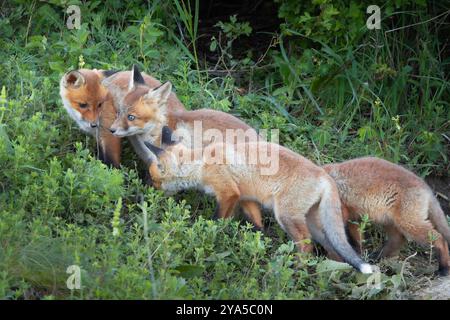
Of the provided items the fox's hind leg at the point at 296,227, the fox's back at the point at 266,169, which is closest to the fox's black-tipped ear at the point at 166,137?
the fox's back at the point at 266,169

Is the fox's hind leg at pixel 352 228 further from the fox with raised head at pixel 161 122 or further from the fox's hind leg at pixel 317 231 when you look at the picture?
the fox with raised head at pixel 161 122

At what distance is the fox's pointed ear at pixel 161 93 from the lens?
312 inches

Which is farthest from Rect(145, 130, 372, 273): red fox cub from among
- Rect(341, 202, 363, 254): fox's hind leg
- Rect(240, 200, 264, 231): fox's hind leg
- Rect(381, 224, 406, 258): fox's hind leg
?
Rect(381, 224, 406, 258): fox's hind leg

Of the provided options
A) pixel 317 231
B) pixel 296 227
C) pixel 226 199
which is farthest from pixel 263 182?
pixel 317 231

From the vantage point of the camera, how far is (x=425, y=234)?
279 inches

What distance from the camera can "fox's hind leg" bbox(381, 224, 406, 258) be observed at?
7.55m

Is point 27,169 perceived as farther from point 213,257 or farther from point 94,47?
point 94,47

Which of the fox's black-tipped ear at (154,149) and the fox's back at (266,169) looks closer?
the fox's back at (266,169)

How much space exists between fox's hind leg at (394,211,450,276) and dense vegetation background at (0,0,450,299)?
217 millimetres

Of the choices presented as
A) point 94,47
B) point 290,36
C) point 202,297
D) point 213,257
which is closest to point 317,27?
point 290,36

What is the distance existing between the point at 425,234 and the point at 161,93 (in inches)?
110

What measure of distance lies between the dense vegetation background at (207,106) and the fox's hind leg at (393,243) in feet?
0.72

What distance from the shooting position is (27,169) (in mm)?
7070

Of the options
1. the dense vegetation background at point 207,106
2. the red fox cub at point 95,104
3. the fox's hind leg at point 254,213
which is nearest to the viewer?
the dense vegetation background at point 207,106
